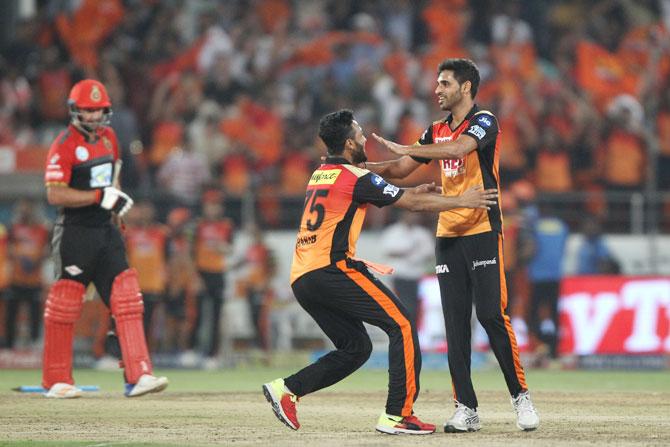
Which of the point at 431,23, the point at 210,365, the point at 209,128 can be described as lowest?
the point at 210,365

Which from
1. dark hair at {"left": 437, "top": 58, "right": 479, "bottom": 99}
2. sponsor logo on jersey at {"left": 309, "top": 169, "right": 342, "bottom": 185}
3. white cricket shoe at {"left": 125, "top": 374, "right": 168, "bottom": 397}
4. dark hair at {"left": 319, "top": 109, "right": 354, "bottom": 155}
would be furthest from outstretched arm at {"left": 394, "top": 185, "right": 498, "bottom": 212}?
white cricket shoe at {"left": 125, "top": 374, "right": 168, "bottom": 397}

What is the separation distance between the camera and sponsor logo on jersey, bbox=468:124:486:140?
9.40 meters

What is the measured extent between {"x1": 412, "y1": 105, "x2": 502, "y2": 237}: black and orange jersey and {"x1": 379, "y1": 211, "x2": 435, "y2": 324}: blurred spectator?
921 cm

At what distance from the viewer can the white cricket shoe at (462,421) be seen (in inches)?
369

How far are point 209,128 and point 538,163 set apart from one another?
531cm

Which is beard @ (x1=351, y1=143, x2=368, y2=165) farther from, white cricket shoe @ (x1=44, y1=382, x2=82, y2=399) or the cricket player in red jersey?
white cricket shoe @ (x1=44, y1=382, x2=82, y2=399)

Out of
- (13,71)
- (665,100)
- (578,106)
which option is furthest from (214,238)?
(665,100)

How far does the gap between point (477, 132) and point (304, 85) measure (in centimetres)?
1237

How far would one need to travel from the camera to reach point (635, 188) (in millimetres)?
20547

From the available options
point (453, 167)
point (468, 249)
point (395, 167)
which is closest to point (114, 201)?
point (395, 167)

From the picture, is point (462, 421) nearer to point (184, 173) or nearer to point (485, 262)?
point (485, 262)

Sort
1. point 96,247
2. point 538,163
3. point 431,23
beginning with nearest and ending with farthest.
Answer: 1. point 96,247
2. point 538,163
3. point 431,23

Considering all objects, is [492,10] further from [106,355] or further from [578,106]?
[106,355]

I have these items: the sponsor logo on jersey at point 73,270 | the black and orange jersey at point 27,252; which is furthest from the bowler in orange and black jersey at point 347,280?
the black and orange jersey at point 27,252
